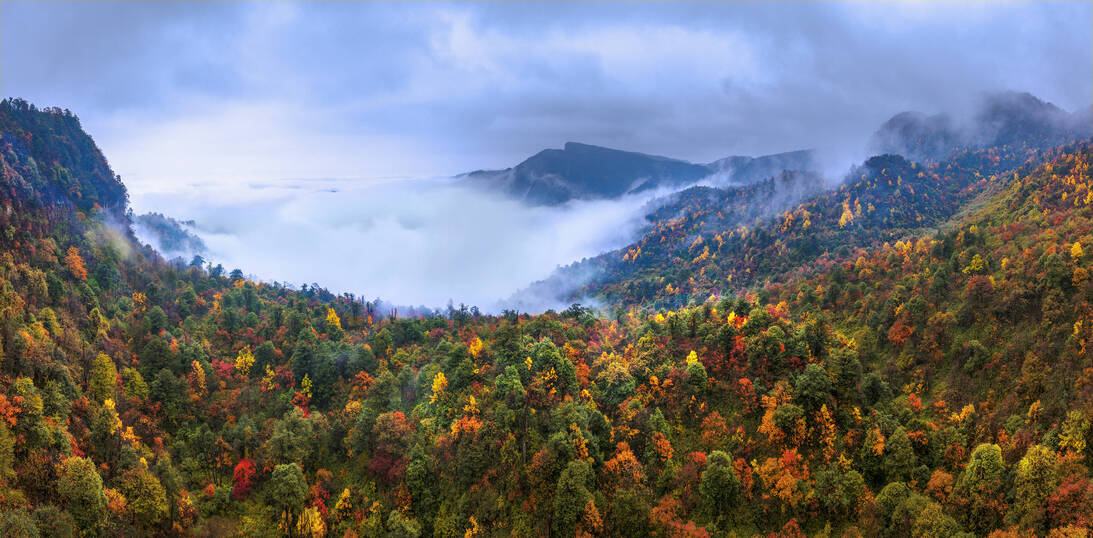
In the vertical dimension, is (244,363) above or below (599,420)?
below

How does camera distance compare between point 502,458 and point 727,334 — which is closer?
point 502,458

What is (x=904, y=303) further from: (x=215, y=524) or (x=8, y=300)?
(x=8, y=300)

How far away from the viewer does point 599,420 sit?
79.0 meters

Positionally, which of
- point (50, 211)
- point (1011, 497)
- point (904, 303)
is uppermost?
point (50, 211)

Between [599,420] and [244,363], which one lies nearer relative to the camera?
[599,420]

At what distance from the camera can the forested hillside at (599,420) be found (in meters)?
64.9

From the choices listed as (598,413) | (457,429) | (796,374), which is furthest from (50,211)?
(796,374)

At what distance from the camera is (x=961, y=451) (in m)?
66.2

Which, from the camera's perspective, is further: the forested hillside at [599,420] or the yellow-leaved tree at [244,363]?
the yellow-leaved tree at [244,363]

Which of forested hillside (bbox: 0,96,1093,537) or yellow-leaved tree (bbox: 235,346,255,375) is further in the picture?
yellow-leaved tree (bbox: 235,346,255,375)

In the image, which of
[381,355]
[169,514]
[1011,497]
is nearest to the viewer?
[1011,497]

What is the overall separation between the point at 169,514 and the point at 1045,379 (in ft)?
408

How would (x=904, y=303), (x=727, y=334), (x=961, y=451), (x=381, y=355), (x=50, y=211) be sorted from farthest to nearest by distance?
(x=50, y=211)
(x=381, y=355)
(x=904, y=303)
(x=727, y=334)
(x=961, y=451)

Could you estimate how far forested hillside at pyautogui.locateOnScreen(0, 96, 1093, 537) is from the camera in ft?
213
